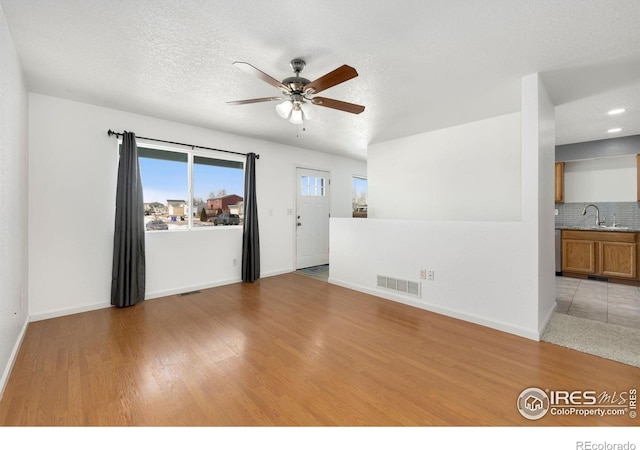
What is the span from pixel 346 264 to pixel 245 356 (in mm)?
2465

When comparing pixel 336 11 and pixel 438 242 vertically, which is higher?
Result: pixel 336 11

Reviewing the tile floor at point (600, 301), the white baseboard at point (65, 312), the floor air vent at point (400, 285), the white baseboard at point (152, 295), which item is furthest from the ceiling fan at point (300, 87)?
the tile floor at point (600, 301)

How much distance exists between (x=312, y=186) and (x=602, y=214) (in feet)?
18.1

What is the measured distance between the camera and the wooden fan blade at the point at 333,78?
196 cm

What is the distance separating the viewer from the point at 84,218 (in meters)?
3.41

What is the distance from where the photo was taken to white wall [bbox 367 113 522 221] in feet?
12.6

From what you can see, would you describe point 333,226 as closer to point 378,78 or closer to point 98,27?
point 378,78

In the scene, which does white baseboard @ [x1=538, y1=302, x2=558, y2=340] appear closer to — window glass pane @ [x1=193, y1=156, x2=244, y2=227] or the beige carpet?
the beige carpet

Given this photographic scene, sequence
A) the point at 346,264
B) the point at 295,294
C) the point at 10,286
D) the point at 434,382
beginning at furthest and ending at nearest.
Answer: the point at 346,264, the point at 295,294, the point at 10,286, the point at 434,382

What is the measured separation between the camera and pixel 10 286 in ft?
7.25

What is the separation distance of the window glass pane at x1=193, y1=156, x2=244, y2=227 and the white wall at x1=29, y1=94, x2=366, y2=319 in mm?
253

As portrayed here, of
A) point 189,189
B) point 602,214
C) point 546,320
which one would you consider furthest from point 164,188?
point 602,214
